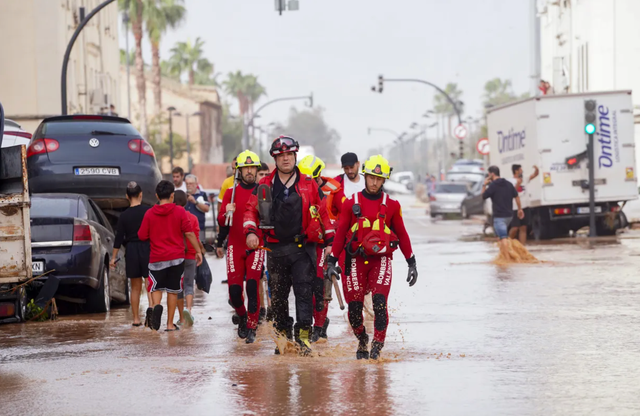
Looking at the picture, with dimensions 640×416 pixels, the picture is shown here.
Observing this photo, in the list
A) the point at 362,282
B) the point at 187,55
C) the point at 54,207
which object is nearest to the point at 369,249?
the point at 362,282

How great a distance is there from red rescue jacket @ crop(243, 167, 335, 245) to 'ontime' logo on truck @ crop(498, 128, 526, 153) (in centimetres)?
1891

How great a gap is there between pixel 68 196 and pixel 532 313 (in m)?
5.73

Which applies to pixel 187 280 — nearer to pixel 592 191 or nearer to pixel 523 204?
pixel 592 191

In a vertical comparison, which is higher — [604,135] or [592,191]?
[604,135]

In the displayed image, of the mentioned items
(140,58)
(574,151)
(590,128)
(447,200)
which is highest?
(140,58)

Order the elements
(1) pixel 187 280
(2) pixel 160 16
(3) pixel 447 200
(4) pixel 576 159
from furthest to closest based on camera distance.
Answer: (2) pixel 160 16 < (3) pixel 447 200 < (4) pixel 576 159 < (1) pixel 187 280

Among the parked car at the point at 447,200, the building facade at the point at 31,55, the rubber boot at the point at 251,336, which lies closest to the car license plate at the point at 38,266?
the rubber boot at the point at 251,336

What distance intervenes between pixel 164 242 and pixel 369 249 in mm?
3300

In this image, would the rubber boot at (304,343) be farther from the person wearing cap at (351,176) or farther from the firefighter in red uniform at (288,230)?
the person wearing cap at (351,176)

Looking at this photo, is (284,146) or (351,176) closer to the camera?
(284,146)

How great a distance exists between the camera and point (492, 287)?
16766 millimetres

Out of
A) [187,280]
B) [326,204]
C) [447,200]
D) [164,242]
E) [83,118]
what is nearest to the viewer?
[326,204]

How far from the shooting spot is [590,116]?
2722 centimetres

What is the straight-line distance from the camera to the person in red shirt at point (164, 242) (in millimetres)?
12242
